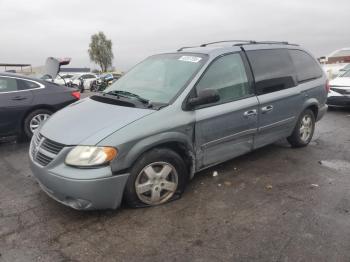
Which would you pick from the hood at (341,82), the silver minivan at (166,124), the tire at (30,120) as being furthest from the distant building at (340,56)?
the tire at (30,120)

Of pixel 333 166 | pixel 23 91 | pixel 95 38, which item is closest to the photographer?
pixel 333 166

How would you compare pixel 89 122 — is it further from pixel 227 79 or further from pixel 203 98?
pixel 227 79

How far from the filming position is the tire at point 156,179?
347 centimetres

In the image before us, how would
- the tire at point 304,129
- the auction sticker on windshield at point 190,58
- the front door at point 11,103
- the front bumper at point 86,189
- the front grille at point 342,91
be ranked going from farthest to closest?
the front grille at point 342,91 → the front door at point 11,103 → the tire at point 304,129 → the auction sticker on windshield at point 190,58 → the front bumper at point 86,189

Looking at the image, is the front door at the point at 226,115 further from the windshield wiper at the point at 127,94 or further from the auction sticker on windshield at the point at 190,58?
the windshield wiper at the point at 127,94

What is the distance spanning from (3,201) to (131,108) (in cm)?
185

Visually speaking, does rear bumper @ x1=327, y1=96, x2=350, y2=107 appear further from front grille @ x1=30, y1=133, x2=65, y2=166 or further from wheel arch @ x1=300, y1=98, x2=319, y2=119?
front grille @ x1=30, y1=133, x2=65, y2=166

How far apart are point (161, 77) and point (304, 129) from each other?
2.85 m

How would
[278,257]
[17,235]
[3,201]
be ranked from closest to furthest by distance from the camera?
[278,257]
[17,235]
[3,201]

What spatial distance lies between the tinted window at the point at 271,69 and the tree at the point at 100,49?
75.5 m

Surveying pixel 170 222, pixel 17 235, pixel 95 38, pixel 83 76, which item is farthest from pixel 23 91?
pixel 95 38

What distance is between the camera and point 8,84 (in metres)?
6.59

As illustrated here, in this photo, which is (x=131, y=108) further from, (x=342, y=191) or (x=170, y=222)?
(x=342, y=191)

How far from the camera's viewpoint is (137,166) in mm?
3430
